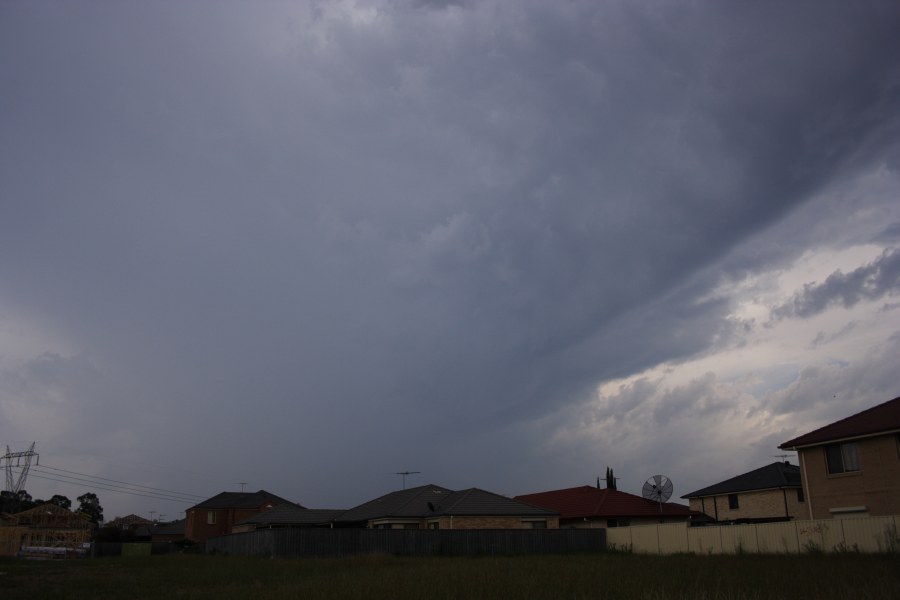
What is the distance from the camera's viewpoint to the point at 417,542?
1537 inches

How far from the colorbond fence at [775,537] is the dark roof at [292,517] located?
32351 mm

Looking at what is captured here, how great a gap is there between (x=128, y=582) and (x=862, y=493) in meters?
30.3

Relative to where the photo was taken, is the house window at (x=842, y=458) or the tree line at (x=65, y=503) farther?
the tree line at (x=65, y=503)

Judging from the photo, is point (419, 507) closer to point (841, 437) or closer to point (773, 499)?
point (773, 499)

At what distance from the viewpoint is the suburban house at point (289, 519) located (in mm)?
61559

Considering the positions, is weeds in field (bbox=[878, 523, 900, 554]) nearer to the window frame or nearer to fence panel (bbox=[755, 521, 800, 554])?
fence panel (bbox=[755, 521, 800, 554])

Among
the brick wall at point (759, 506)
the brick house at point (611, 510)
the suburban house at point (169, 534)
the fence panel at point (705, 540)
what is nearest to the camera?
the fence panel at point (705, 540)

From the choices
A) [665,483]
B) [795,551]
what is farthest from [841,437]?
[665,483]

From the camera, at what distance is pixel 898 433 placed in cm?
2947

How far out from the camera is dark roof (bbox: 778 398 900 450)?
30.1 m

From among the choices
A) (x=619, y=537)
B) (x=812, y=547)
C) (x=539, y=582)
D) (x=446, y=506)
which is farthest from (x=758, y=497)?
(x=539, y=582)

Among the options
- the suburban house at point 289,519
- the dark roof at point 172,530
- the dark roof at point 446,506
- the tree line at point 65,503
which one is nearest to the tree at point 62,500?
the tree line at point 65,503

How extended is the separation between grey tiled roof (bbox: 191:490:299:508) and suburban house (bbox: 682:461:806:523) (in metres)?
50.0

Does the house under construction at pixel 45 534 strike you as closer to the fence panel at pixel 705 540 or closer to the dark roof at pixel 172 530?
the dark roof at pixel 172 530
